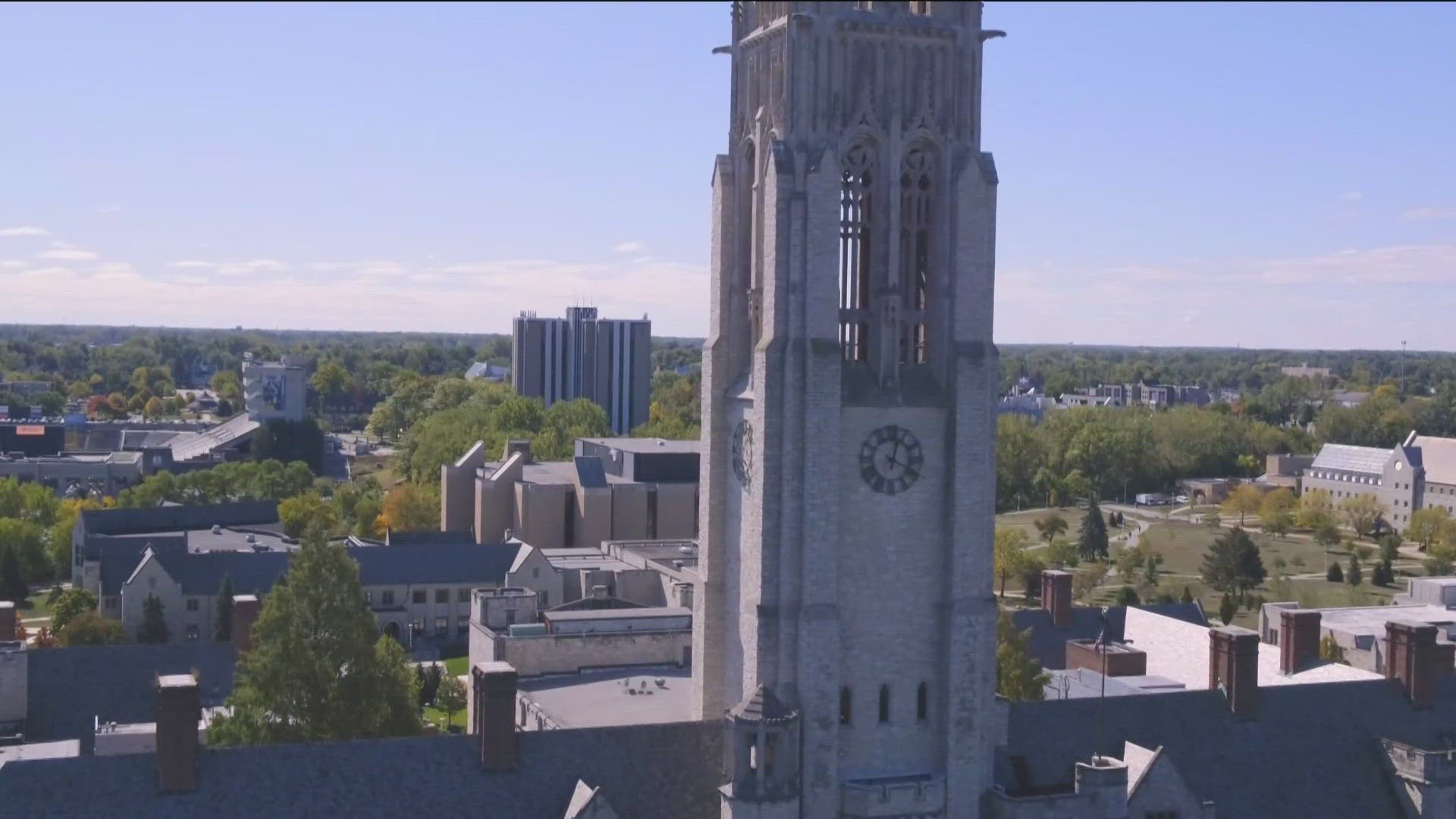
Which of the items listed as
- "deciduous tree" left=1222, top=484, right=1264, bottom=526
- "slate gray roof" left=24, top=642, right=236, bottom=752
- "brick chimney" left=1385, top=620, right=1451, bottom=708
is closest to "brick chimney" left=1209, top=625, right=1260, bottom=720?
"brick chimney" left=1385, top=620, right=1451, bottom=708

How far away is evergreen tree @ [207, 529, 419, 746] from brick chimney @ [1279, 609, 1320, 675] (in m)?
31.0

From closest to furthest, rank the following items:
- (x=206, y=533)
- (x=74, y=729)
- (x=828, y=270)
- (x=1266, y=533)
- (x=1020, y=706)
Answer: (x=828, y=270)
(x=1020, y=706)
(x=74, y=729)
(x=206, y=533)
(x=1266, y=533)

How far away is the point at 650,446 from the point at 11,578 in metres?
45.3

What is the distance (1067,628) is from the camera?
68.0 metres

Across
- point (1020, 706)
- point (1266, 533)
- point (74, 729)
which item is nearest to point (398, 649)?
point (74, 729)

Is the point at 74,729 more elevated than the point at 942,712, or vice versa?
the point at 942,712

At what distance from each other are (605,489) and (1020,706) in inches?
2734

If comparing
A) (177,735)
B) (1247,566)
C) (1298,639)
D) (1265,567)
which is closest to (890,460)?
(177,735)

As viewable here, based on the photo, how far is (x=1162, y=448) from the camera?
18738cm

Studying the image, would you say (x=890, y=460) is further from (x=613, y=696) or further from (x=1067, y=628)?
(x=1067, y=628)

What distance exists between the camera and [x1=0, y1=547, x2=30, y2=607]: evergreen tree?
98.6 meters

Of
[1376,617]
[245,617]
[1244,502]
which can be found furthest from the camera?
[1244,502]

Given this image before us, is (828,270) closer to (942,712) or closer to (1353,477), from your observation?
(942,712)

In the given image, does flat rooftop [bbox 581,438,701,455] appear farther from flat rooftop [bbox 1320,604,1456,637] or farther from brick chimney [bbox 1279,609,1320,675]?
brick chimney [bbox 1279,609,1320,675]
